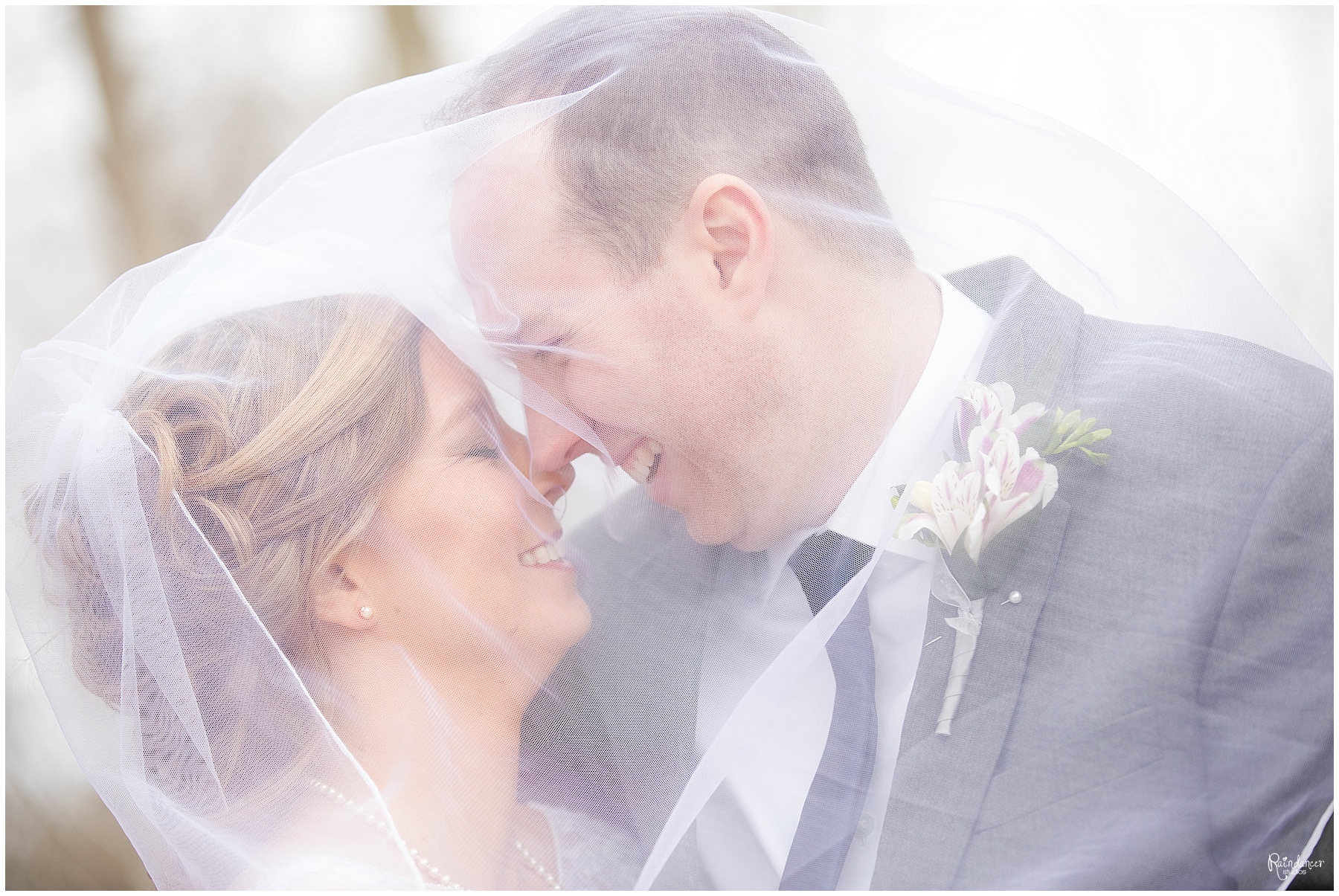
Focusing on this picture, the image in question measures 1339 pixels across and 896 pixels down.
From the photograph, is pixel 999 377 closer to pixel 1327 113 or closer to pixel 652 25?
pixel 652 25

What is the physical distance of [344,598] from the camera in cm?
141

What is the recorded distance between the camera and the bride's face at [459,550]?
4.64ft

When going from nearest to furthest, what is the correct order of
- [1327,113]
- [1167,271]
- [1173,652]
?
[1173,652] → [1167,271] → [1327,113]

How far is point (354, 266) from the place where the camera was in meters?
1.40

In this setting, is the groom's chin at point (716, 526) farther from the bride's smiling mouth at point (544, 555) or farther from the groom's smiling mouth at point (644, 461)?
the bride's smiling mouth at point (544, 555)

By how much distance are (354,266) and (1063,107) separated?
1.74 meters

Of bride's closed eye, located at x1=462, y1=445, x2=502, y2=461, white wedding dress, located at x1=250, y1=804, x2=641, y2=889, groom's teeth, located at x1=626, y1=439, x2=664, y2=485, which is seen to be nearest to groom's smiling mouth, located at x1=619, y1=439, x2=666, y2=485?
groom's teeth, located at x1=626, y1=439, x2=664, y2=485

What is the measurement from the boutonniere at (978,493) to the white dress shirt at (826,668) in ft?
0.12

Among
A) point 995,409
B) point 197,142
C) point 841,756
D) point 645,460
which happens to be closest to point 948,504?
point 995,409

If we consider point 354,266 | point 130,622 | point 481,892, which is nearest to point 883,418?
point 354,266

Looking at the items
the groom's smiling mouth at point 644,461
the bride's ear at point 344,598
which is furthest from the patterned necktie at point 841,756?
the bride's ear at point 344,598

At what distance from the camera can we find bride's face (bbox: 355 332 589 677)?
4.64 ft

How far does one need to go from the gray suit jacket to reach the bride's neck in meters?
0.29

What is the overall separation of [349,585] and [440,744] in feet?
1.02
